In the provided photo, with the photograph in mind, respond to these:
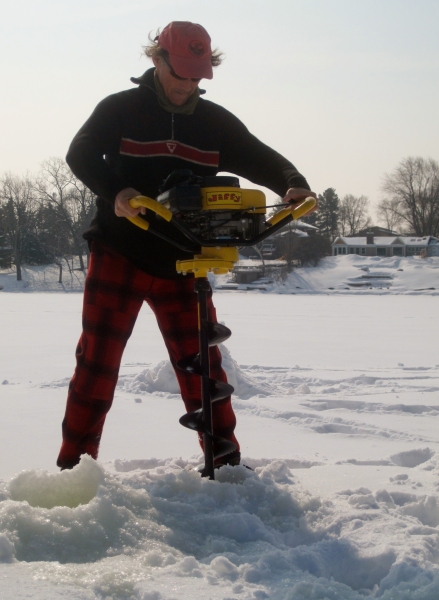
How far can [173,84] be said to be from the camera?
2.32 metres

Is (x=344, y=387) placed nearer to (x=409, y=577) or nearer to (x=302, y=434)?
(x=302, y=434)

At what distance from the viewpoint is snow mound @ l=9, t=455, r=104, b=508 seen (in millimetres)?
1949

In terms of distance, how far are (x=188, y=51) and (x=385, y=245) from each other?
62.8 meters

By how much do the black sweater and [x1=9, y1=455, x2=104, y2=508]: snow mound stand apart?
72cm

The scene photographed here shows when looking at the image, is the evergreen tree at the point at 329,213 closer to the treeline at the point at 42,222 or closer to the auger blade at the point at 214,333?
the treeline at the point at 42,222

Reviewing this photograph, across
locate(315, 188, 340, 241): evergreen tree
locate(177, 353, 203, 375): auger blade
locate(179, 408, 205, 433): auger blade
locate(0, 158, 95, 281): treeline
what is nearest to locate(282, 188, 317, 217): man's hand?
locate(177, 353, 203, 375): auger blade

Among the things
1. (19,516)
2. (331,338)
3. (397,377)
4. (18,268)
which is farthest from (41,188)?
(19,516)

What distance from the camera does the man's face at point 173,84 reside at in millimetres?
2301

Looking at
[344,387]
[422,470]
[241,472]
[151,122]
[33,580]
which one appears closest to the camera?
[33,580]

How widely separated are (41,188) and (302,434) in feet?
147

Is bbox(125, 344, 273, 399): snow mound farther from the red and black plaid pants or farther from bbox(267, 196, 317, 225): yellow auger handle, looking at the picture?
bbox(267, 196, 317, 225): yellow auger handle

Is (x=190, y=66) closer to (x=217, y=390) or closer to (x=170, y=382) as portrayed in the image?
(x=217, y=390)

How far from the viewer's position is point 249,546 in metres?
1.77

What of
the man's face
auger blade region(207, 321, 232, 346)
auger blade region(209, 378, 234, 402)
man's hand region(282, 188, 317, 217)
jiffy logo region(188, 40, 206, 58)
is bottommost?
auger blade region(209, 378, 234, 402)
